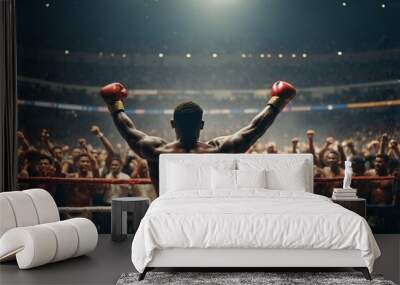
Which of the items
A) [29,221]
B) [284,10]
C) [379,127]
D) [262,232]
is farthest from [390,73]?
[29,221]

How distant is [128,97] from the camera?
7.57 metres

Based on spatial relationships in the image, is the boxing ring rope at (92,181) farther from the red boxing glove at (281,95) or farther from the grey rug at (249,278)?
the grey rug at (249,278)

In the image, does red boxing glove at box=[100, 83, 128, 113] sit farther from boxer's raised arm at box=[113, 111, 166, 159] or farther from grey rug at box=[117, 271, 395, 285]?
grey rug at box=[117, 271, 395, 285]

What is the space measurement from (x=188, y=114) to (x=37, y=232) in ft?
9.32

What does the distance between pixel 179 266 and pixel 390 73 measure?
13.1 feet

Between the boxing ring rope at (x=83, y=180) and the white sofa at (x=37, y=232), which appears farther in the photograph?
the boxing ring rope at (x=83, y=180)

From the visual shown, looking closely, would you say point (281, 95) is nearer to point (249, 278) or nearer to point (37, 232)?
point (249, 278)

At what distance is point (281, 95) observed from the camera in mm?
7512

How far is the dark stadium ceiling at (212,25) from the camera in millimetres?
7492

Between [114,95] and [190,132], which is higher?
[114,95]

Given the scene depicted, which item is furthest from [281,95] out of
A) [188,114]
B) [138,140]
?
[138,140]

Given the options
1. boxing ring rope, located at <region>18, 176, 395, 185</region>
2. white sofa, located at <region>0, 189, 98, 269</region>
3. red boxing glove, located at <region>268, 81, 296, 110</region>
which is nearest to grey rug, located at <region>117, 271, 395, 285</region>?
white sofa, located at <region>0, 189, 98, 269</region>

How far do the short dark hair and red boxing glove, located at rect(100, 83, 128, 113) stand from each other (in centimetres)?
67

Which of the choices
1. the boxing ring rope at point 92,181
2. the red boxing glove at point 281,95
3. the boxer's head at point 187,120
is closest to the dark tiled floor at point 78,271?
the boxing ring rope at point 92,181
